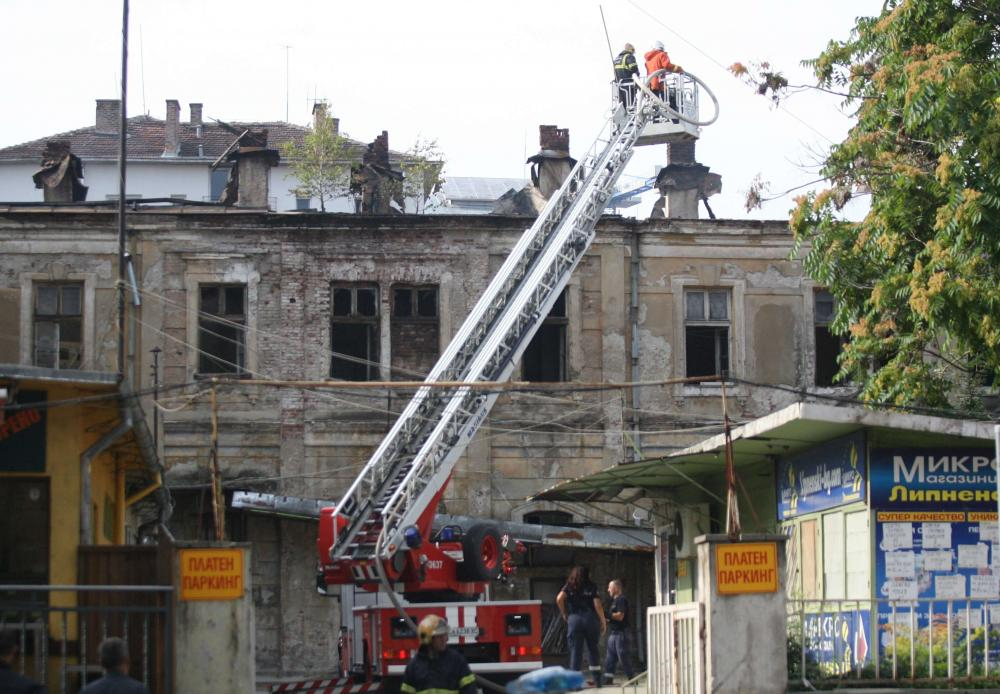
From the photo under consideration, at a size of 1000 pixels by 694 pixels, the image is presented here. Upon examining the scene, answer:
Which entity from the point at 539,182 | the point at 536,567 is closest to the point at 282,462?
the point at 536,567

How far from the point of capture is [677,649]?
1562cm

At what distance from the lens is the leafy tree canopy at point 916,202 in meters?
20.2

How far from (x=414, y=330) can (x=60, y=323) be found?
640 centimetres

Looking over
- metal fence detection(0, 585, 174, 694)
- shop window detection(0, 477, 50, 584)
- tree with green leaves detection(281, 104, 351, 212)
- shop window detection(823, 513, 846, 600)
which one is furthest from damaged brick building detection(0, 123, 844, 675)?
metal fence detection(0, 585, 174, 694)

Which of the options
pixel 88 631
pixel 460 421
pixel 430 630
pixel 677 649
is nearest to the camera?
pixel 430 630

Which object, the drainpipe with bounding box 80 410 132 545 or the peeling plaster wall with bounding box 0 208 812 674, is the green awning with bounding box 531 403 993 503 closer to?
the peeling plaster wall with bounding box 0 208 812 674

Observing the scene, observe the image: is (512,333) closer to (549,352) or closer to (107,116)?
(549,352)

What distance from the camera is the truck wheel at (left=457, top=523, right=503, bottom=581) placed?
68.0 feet

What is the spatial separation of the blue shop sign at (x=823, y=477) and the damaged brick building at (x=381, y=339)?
9.02m

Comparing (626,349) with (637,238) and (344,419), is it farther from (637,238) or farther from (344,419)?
(344,419)

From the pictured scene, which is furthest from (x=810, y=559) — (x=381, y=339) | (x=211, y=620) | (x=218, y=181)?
(x=218, y=181)

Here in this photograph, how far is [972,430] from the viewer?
16359mm

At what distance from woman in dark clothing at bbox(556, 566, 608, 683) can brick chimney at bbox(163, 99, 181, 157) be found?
1495 inches

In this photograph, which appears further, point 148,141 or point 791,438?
point 148,141
